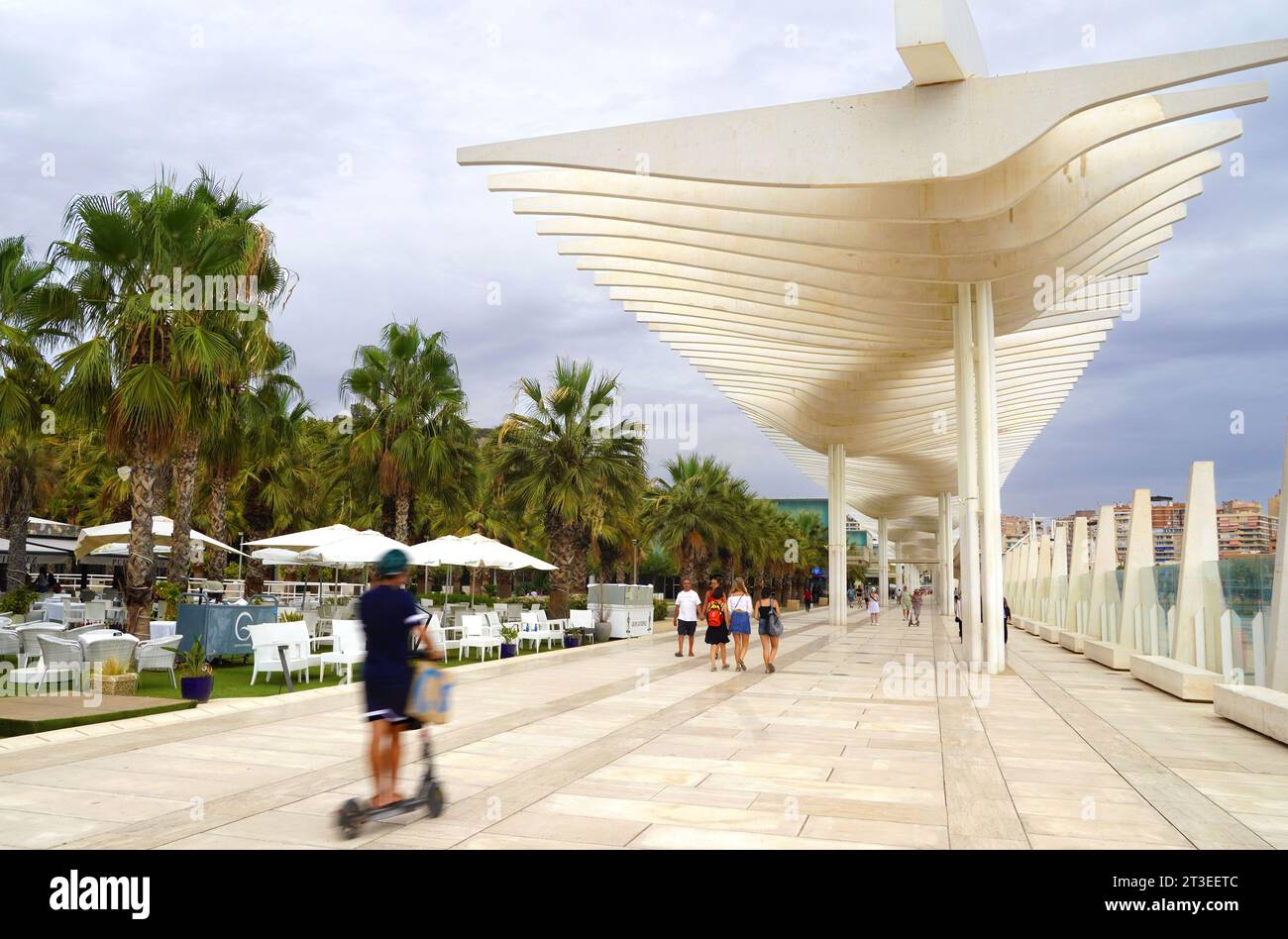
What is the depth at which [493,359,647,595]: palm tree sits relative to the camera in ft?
75.0

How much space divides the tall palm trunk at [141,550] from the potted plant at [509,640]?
605 cm

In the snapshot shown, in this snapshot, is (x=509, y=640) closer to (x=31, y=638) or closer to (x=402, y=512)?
(x=402, y=512)

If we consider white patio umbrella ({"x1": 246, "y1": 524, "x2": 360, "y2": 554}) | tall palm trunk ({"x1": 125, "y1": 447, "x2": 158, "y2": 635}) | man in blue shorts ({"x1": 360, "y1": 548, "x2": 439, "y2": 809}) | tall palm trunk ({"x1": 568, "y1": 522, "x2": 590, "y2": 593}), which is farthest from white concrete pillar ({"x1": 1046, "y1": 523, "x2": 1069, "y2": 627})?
man in blue shorts ({"x1": 360, "y1": 548, "x2": 439, "y2": 809})

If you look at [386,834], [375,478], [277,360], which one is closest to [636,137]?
[277,360]

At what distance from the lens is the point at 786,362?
2717 centimetres

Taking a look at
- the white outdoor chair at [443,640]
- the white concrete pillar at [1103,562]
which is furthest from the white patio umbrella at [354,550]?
the white concrete pillar at [1103,562]

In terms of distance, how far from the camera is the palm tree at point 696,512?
120 ft

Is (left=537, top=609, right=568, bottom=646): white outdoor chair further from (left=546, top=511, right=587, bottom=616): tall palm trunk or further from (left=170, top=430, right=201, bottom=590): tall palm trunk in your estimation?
(left=170, top=430, right=201, bottom=590): tall palm trunk

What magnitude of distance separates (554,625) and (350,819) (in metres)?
16.5

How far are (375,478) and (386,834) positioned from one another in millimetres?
20114

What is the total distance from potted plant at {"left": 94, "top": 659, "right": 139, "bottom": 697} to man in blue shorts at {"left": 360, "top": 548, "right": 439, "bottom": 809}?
22.4ft

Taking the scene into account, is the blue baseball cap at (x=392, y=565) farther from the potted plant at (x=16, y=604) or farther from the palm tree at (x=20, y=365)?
the potted plant at (x=16, y=604)

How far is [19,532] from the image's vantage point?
81.4 feet
